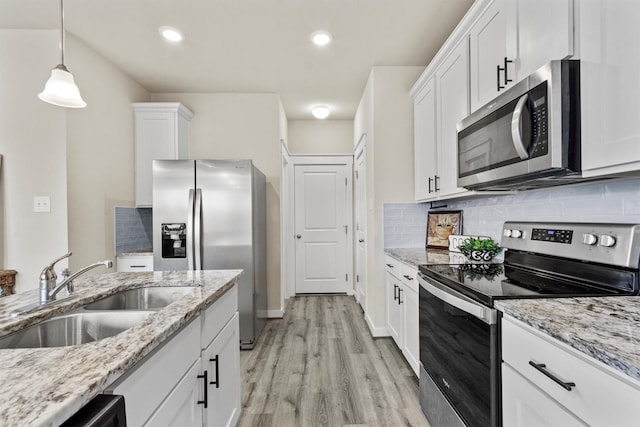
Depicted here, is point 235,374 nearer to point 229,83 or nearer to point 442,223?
point 442,223

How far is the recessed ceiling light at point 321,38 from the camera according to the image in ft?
8.50

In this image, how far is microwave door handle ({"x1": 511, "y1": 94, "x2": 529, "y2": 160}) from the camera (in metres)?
1.31

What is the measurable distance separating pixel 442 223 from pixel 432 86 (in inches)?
46.9

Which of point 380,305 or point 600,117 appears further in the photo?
point 380,305

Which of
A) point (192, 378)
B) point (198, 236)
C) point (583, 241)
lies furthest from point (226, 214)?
point (583, 241)

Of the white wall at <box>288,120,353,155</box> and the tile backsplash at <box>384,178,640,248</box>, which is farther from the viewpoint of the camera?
the white wall at <box>288,120,353,155</box>

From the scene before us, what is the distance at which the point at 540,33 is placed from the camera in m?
1.33

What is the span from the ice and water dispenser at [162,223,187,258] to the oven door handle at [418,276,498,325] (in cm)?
222

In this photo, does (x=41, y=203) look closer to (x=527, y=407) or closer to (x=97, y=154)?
(x=97, y=154)

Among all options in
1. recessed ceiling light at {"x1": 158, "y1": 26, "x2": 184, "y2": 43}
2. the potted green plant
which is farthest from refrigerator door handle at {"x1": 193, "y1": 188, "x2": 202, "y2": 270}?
the potted green plant

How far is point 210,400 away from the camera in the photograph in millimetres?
1318

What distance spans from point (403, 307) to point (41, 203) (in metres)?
2.96

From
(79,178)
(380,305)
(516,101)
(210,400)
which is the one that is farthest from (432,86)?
(79,178)

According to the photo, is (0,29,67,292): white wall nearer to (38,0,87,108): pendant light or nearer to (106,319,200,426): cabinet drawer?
(38,0,87,108): pendant light
